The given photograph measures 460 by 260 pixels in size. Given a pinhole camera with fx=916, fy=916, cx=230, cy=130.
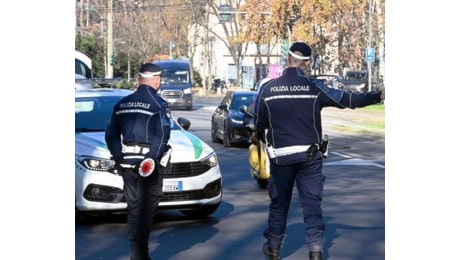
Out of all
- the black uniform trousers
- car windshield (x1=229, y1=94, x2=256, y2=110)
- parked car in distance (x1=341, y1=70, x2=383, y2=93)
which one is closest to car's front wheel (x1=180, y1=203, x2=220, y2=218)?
the black uniform trousers

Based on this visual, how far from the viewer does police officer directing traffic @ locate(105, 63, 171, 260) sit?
25.9ft

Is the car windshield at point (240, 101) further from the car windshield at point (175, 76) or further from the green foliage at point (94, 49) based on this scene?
the green foliage at point (94, 49)

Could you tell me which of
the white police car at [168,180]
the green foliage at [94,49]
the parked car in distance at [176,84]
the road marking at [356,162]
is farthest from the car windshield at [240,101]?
the green foliage at [94,49]

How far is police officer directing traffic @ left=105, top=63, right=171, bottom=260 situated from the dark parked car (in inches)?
557

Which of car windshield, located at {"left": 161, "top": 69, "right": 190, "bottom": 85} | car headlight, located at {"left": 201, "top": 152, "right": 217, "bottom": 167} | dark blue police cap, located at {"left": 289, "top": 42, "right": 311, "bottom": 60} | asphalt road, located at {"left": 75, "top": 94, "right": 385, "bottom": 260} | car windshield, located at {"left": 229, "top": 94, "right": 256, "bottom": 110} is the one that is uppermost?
dark blue police cap, located at {"left": 289, "top": 42, "right": 311, "bottom": 60}

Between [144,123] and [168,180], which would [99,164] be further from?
[144,123]

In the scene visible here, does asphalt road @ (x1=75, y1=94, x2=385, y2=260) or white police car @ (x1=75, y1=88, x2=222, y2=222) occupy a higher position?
white police car @ (x1=75, y1=88, x2=222, y2=222)

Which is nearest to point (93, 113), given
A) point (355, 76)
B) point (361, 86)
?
point (361, 86)

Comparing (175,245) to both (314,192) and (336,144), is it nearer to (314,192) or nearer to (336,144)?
(314,192)

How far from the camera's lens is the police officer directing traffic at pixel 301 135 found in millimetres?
7711

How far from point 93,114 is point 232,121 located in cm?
1144

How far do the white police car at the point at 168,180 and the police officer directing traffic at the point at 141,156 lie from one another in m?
2.37

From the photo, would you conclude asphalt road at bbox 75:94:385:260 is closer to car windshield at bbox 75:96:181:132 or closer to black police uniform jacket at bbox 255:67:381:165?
car windshield at bbox 75:96:181:132

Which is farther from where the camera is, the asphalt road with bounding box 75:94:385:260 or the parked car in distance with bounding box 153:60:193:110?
the parked car in distance with bounding box 153:60:193:110
